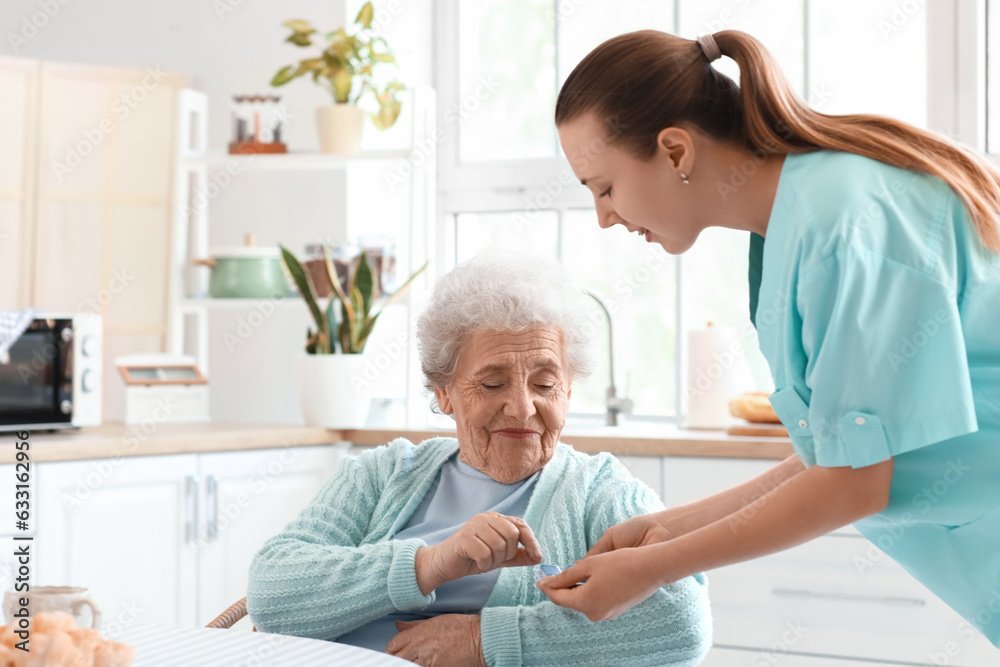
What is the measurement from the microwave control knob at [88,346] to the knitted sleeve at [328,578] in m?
1.32

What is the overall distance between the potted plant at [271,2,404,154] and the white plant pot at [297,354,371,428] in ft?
2.24

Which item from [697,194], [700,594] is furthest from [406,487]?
[697,194]

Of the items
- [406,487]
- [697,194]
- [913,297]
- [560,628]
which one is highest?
[697,194]

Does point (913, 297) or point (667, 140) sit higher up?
point (667, 140)

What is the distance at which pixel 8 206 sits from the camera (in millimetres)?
3074

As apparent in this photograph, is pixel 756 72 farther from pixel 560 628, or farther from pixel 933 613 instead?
pixel 933 613

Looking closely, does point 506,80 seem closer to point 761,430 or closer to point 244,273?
point 244,273

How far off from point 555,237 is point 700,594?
2.05 m

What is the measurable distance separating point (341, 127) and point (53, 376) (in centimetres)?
111

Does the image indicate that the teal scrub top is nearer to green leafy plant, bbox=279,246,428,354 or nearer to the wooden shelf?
green leafy plant, bbox=279,246,428,354

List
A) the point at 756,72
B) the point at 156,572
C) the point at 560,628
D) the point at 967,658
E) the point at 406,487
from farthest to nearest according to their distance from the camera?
the point at 156,572, the point at 967,658, the point at 406,487, the point at 560,628, the point at 756,72

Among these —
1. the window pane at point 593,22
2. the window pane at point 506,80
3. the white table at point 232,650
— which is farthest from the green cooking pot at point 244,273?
the white table at point 232,650

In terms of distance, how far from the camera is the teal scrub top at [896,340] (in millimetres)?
937

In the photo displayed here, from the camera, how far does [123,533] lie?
7.79ft
